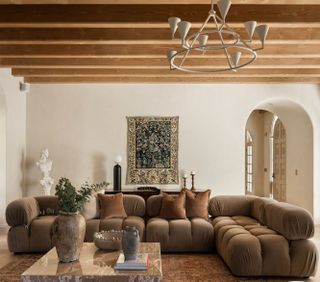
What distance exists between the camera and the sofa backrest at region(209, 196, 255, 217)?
6.21 m

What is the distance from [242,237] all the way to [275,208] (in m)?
0.71

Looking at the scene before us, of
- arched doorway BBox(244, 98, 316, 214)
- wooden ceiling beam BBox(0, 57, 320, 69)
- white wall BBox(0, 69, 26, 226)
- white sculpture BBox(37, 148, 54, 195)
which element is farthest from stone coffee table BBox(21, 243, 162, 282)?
arched doorway BBox(244, 98, 316, 214)

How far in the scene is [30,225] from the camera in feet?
18.2

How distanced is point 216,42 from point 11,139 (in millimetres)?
4250

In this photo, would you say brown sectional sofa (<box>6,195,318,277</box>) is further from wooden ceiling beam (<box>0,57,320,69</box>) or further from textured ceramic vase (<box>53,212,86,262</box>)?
wooden ceiling beam (<box>0,57,320,69</box>)

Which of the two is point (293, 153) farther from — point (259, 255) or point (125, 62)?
point (259, 255)

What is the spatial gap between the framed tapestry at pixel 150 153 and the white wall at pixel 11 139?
83.6 inches

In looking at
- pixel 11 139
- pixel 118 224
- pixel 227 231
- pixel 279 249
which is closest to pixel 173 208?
pixel 118 224

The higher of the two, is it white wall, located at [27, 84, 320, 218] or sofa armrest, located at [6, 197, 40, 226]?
white wall, located at [27, 84, 320, 218]

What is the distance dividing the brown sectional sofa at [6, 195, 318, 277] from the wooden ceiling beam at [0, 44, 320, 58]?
2124mm

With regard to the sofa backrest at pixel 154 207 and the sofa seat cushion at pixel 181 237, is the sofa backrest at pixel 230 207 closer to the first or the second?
the sofa seat cushion at pixel 181 237

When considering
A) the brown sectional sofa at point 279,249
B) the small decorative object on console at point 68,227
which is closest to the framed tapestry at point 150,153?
the brown sectional sofa at point 279,249

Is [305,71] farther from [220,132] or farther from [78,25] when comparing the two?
[78,25]

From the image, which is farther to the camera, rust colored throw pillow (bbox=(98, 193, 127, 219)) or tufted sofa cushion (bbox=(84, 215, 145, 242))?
rust colored throw pillow (bbox=(98, 193, 127, 219))
